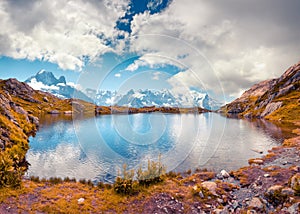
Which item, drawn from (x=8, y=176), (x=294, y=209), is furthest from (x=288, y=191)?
(x=8, y=176)

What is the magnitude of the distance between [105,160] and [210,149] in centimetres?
2555

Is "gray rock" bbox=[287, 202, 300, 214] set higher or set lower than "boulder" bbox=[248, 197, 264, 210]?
higher

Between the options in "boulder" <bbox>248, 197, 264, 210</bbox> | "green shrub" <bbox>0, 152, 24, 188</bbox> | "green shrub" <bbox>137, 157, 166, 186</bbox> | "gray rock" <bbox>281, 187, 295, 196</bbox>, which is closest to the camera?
"boulder" <bbox>248, 197, 264, 210</bbox>

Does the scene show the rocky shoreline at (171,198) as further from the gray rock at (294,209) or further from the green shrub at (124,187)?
the green shrub at (124,187)

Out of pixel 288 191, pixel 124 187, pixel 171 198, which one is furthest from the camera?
pixel 124 187

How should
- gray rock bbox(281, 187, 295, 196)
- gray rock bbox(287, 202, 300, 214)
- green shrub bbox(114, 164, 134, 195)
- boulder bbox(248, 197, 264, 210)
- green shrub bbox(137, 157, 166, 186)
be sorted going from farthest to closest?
1. green shrub bbox(137, 157, 166, 186)
2. green shrub bbox(114, 164, 134, 195)
3. gray rock bbox(281, 187, 295, 196)
4. boulder bbox(248, 197, 264, 210)
5. gray rock bbox(287, 202, 300, 214)

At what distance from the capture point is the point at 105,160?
3594 centimetres

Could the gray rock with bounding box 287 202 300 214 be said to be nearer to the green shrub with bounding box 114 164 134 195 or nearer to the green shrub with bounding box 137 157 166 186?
the green shrub with bounding box 137 157 166 186

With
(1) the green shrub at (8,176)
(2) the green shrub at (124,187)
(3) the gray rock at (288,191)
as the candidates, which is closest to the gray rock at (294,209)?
(3) the gray rock at (288,191)

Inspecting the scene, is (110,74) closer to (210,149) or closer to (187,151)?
(187,151)

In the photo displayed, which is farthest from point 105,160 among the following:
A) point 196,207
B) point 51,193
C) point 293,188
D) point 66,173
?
point 293,188

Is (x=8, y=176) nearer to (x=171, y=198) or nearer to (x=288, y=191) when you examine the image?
(x=171, y=198)

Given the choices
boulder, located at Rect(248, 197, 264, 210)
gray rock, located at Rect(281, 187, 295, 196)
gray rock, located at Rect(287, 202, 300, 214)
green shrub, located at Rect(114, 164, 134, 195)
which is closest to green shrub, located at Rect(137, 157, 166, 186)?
green shrub, located at Rect(114, 164, 134, 195)

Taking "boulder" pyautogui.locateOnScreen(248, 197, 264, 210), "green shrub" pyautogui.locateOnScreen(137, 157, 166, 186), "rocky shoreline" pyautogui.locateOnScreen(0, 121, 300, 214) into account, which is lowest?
"rocky shoreline" pyautogui.locateOnScreen(0, 121, 300, 214)
